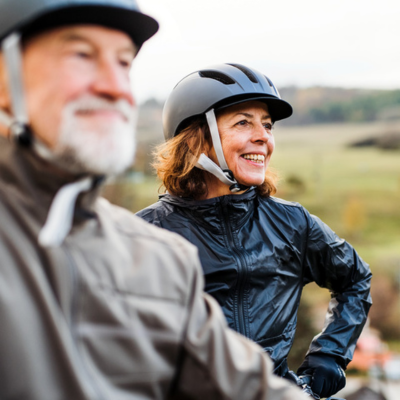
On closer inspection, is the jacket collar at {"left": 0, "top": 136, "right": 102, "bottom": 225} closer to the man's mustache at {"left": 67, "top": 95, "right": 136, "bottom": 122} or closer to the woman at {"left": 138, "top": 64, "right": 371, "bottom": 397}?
the man's mustache at {"left": 67, "top": 95, "right": 136, "bottom": 122}

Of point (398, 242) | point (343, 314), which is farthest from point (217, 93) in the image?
point (398, 242)

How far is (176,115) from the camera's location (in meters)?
4.09

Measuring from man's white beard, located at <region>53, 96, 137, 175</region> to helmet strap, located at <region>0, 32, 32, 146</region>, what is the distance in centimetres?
12

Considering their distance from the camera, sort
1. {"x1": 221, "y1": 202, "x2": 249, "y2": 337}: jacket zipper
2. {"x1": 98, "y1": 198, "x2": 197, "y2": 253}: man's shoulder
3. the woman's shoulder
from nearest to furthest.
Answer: {"x1": 98, "y1": 198, "x2": 197, "y2": 253}: man's shoulder → {"x1": 221, "y1": 202, "x2": 249, "y2": 337}: jacket zipper → the woman's shoulder

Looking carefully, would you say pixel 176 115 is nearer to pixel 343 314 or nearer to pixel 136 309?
pixel 343 314

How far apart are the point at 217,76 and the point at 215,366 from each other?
2605 mm

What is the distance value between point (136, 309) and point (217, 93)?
231cm

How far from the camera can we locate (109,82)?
5.90ft

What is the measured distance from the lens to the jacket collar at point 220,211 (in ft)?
11.5

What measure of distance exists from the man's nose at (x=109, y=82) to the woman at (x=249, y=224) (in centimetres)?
166

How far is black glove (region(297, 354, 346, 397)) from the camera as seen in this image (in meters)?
3.74

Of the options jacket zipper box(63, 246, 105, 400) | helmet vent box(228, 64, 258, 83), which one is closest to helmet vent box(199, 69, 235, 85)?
helmet vent box(228, 64, 258, 83)

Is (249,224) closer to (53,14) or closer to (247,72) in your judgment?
(247,72)

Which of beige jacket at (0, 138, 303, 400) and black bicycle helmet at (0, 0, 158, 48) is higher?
black bicycle helmet at (0, 0, 158, 48)
